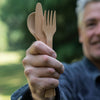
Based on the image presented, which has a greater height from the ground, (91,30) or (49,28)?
(49,28)

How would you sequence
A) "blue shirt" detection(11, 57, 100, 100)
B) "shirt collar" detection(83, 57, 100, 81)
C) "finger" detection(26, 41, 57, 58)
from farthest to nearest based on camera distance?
1. "shirt collar" detection(83, 57, 100, 81)
2. "blue shirt" detection(11, 57, 100, 100)
3. "finger" detection(26, 41, 57, 58)

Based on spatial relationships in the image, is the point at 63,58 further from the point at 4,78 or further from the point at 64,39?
the point at 4,78

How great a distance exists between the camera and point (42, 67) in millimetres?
1126

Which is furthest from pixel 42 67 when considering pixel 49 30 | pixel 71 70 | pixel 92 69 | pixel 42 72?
pixel 92 69

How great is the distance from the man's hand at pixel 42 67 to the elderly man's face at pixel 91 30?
3.71ft

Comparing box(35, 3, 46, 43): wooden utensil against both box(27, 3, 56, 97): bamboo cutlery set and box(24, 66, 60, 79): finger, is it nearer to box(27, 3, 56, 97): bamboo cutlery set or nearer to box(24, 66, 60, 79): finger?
box(27, 3, 56, 97): bamboo cutlery set

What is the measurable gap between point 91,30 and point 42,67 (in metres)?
1.23

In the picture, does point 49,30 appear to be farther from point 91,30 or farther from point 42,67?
point 91,30

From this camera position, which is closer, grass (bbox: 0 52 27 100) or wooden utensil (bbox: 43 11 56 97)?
wooden utensil (bbox: 43 11 56 97)

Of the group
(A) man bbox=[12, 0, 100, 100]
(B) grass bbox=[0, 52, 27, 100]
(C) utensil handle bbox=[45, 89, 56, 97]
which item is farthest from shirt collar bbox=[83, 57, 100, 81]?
(B) grass bbox=[0, 52, 27, 100]

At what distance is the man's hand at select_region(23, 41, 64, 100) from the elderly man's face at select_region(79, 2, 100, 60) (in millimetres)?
1132

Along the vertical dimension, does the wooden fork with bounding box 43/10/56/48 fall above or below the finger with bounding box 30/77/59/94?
above

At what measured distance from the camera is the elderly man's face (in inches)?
88.9

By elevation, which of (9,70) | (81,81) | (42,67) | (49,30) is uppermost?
(49,30)
